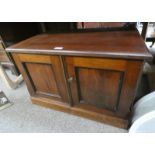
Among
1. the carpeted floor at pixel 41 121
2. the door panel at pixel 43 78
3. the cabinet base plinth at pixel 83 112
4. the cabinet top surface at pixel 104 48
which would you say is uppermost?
the cabinet top surface at pixel 104 48

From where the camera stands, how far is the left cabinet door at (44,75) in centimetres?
95

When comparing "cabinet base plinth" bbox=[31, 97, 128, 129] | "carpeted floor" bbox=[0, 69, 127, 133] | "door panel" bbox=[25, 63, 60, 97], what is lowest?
"carpeted floor" bbox=[0, 69, 127, 133]

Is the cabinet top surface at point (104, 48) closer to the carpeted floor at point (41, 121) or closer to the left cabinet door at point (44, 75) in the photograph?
the left cabinet door at point (44, 75)

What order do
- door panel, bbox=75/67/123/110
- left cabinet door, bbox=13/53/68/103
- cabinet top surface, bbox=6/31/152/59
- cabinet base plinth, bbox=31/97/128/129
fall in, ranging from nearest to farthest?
cabinet top surface, bbox=6/31/152/59 < door panel, bbox=75/67/123/110 < left cabinet door, bbox=13/53/68/103 < cabinet base plinth, bbox=31/97/128/129

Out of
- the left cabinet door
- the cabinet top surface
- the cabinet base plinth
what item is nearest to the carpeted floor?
the cabinet base plinth

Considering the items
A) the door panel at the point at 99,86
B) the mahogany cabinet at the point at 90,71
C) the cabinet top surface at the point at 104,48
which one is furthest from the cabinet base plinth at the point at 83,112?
the cabinet top surface at the point at 104,48

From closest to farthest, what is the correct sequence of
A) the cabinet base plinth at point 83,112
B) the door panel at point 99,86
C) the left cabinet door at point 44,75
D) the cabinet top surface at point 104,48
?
the cabinet top surface at point 104,48
the door panel at point 99,86
the left cabinet door at point 44,75
the cabinet base plinth at point 83,112

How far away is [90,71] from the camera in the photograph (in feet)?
2.84

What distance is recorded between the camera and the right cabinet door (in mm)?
759

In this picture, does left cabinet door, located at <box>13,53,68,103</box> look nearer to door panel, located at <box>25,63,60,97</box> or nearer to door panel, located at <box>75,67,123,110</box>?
door panel, located at <box>25,63,60,97</box>

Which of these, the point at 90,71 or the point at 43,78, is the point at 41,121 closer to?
the point at 43,78
